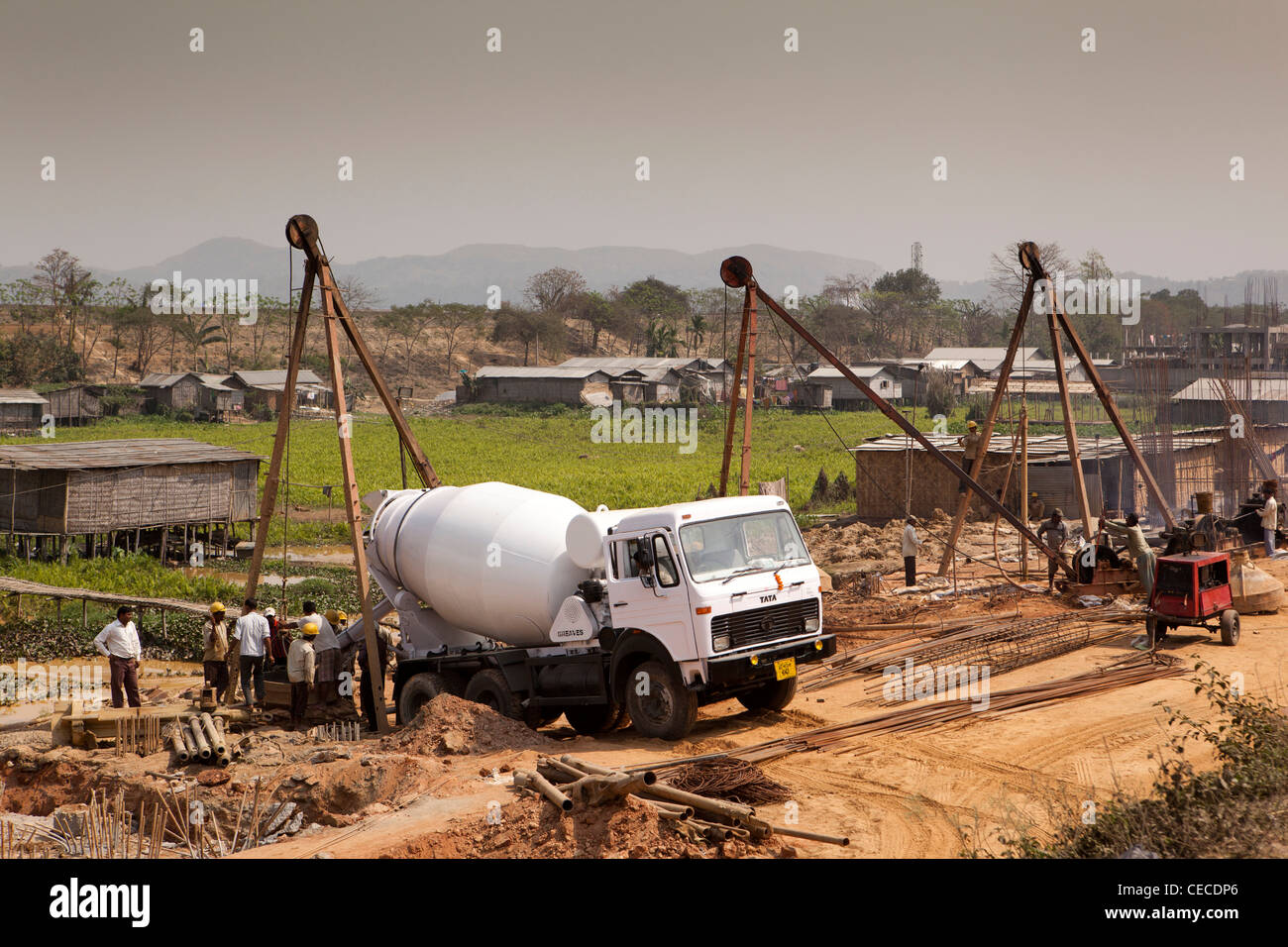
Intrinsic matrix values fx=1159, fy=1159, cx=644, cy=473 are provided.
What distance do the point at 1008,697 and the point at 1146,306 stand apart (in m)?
110

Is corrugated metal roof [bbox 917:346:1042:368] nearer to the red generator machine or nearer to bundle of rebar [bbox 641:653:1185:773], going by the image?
the red generator machine

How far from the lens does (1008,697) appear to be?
50.3ft

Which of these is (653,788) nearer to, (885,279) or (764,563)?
(764,563)

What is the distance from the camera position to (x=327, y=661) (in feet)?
56.4

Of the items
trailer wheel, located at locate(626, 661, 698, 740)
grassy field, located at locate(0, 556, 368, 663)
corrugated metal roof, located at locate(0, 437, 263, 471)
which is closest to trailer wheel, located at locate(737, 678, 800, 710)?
trailer wheel, located at locate(626, 661, 698, 740)

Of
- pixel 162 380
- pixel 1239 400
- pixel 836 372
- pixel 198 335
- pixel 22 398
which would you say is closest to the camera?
pixel 1239 400

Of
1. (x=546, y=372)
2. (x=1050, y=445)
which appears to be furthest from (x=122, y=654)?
(x=546, y=372)

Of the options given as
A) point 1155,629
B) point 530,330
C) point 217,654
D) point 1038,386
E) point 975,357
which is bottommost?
point 217,654

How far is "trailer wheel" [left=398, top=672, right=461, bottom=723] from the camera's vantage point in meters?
16.8

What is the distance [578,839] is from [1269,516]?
20117mm

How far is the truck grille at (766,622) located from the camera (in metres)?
14.0

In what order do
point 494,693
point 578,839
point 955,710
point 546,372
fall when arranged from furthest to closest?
1. point 546,372
2. point 494,693
3. point 955,710
4. point 578,839

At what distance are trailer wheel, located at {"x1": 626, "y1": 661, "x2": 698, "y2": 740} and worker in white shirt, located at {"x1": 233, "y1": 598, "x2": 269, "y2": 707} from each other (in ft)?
20.2

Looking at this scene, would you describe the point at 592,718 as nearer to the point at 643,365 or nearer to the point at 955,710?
the point at 955,710
